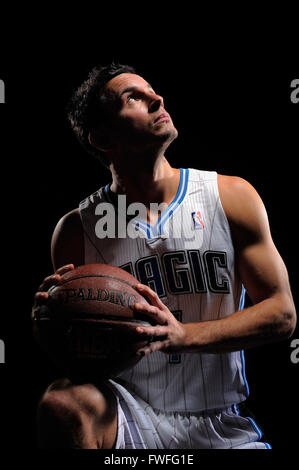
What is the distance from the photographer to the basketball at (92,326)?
138 cm

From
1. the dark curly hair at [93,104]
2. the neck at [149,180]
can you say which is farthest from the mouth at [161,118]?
the dark curly hair at [93,104]

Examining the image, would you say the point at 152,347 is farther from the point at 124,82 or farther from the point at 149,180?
the point at 124,82

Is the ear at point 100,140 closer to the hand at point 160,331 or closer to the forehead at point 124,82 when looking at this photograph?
the forehead at point 124,82

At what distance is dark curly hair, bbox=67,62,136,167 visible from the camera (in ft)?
6.85

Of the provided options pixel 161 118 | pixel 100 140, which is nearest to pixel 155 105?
pixel 161 118

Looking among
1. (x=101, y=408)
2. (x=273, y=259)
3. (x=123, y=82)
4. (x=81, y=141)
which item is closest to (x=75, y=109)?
(x=81, y=141)

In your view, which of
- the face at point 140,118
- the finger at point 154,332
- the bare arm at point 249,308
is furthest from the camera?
the face at point 140,118

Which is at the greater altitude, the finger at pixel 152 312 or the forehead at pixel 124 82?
the forehead at pixel 124 82

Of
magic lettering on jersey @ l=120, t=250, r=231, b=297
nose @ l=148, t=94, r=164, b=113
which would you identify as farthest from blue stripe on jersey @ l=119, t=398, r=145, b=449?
nose @ l=148, t=94, r=164, b=113

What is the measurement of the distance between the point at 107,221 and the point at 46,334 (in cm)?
64

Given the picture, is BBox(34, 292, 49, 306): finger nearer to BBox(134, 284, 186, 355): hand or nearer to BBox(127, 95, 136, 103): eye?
BBox(134, 284, 186, 355): hand

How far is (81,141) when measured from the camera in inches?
92.0

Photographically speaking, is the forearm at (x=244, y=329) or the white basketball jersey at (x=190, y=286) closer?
the forearm at (x=244, y=329)

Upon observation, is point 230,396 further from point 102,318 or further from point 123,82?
point 123,82
